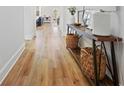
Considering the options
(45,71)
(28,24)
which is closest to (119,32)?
(45,71)

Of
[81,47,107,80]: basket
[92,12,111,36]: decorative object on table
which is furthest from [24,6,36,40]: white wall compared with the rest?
[92,12,111,36]: decorative object on table

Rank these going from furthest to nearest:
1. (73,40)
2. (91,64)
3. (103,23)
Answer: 1. (73,40)
2. (91,64)
3. (103,23)

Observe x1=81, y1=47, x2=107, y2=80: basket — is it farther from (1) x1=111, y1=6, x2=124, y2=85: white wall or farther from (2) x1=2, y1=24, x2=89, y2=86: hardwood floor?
(1) x1=111, y1=6, x2=124, y2=85: white wall

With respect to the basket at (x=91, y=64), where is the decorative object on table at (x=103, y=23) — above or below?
above

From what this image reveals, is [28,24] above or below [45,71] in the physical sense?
above

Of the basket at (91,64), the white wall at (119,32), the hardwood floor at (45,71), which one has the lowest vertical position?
the hardwood floor at (45,71)

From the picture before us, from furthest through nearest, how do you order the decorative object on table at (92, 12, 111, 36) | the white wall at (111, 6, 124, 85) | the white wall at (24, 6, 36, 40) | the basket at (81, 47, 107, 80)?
the white wall at (24, 6, 36, 40) → the basket at (81, 47, 107, 80) → the decorative object on table at (92, 12, 111, 36) → the white wall at (111, 6, 124, 85)

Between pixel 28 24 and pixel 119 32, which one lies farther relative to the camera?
pixel 28 24

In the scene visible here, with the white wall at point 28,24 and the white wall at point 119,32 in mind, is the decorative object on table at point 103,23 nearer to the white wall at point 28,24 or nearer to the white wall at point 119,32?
the white wall at point 119,32

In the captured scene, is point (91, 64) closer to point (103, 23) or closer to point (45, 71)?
point (103, 23)

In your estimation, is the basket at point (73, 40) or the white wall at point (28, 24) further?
the white wall at point (28, 24)

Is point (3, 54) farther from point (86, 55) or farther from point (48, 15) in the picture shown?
point (48, 15)

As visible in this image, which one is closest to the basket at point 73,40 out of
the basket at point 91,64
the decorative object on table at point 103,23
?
the basket at point 91,64
